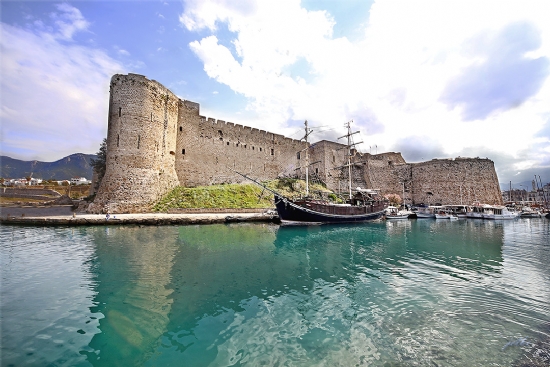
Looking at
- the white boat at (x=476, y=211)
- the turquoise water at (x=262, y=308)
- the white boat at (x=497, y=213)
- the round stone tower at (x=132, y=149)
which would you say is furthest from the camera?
the white boat at (x=476, y=211)

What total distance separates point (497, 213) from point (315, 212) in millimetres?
28743

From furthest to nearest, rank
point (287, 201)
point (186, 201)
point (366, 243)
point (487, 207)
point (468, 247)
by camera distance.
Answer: point (487, 207)
point (186, 201)
point (287, 201)
point (366, 243)
point (468, 247)

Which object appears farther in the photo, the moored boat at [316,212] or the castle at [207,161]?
the moored boat at [316,212]

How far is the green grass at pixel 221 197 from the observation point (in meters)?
20.6

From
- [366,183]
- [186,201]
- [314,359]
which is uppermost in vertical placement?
[366,183]

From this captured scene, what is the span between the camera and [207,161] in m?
25.8

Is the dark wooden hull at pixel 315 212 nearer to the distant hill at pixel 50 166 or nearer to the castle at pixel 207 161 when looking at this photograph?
the castle at pixel 207 161

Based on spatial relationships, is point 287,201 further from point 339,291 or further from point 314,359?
point 314,359

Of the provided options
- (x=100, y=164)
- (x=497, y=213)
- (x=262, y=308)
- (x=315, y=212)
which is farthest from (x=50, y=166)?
(x=497, y=213)

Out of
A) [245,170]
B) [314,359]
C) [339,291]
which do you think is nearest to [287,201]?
[245,170]

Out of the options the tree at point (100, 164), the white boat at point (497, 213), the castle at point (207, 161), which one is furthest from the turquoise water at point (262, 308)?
the white boat at point (497, 213)

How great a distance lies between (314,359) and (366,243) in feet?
34.9

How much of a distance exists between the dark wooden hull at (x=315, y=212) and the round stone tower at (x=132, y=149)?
10.4 metres

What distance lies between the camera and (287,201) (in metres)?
19.5
